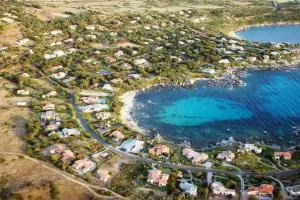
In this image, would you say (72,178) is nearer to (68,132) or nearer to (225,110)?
(68,132)

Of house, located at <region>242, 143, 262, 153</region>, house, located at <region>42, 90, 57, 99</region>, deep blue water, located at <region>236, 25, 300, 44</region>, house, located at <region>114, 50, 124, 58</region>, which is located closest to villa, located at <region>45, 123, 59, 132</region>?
house, located at <region>42, 90, 57, 99</region>

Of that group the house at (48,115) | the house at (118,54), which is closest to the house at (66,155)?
the house at (48,115)

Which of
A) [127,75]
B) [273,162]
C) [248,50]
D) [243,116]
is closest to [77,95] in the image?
[127,75]

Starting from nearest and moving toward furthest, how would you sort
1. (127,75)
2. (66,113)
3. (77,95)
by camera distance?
(66,113) → (77,95) → (127,75)

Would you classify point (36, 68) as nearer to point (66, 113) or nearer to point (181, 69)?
point (66, 113)

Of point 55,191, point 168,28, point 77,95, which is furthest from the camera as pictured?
point 168,28

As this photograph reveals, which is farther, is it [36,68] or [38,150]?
[36,68]

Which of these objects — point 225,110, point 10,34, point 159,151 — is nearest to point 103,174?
point 159,151
